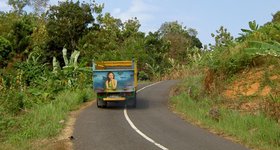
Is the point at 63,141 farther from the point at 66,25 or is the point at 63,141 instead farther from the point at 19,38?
the point at 66,25

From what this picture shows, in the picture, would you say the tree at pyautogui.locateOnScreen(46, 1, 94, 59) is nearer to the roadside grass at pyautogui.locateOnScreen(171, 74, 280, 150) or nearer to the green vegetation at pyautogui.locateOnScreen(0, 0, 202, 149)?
the green vegetation at pyautogui.locateOnScreen(0, 0, 202, 149)

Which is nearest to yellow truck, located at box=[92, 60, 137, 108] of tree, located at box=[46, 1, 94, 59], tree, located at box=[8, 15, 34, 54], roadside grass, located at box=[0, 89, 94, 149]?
roadside grass, located at box=[0, 89, 94, 149]

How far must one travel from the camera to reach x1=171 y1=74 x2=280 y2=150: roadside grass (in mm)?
12094

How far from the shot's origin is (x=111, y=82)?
2161 centimetres

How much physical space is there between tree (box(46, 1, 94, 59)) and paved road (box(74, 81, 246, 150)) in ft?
71.8

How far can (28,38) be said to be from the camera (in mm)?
35656

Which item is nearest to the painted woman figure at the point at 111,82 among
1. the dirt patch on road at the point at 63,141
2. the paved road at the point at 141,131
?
the paved road at the point at 141,131

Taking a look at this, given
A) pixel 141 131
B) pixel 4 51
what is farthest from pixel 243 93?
pixel 4 51

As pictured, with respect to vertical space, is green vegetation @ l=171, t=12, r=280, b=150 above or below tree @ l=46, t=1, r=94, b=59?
below

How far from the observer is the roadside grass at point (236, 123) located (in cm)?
1209

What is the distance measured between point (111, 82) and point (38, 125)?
23.1 feet

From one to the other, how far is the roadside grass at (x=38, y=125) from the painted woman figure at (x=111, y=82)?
2266 millimetres

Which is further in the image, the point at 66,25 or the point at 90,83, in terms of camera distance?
the point at 66,25

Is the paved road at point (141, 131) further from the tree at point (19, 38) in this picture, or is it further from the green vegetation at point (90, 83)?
the tree at point (19, 38)
